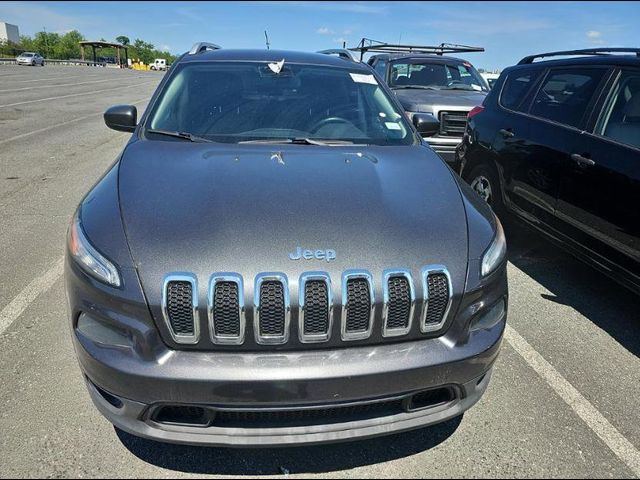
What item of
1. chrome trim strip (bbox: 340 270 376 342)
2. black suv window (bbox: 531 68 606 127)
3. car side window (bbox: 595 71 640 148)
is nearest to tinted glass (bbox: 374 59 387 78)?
black suv window (bbox: 531 68 606 127)

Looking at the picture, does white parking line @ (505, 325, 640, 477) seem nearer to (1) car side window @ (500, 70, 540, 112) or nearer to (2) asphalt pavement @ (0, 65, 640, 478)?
(2) asphalt pavement @ (0, 65, 640, 478)

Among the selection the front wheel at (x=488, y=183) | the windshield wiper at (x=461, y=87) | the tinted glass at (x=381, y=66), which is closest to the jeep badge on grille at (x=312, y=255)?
the front wheel at (x=488, y=183)

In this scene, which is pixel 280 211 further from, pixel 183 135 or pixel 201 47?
pixel 201 47

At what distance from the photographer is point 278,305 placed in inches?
68.7

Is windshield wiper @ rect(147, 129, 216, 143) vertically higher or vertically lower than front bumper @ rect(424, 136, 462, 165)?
higher

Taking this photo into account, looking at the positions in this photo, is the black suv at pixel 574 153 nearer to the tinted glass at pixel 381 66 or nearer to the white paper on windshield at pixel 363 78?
the white paper on windshield at pixel 363 78

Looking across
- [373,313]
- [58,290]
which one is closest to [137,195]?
[373,313]

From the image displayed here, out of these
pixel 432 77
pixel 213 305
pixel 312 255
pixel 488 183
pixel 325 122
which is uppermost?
pixel 432 77

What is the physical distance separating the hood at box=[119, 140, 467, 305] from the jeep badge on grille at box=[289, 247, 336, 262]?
20mm

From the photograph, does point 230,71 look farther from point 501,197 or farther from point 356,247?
point 501,197

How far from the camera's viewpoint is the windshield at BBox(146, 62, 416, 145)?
3029 mm

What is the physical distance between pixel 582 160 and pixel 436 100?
4.47 meters

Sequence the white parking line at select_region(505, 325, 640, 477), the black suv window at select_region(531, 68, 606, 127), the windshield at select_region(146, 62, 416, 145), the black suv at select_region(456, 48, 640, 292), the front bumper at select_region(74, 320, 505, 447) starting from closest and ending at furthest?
1. the front bumper at select_region(74, 320, 505, 447)
2. the white parking line at select_region(505, 325, 640, 477)
3. the windshield at select_region(146, 62, 416, 145)
4. the black suv at select_region(456, 48, 640, 292)
5. the black suv window at select_region(531, 68, 606, 127)

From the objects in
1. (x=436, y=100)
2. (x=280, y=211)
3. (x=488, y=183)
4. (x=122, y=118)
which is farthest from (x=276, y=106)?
(x=436, y=100)
